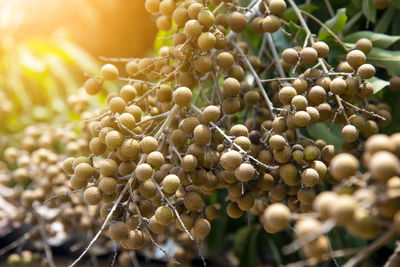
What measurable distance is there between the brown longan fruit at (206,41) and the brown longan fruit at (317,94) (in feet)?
0.54

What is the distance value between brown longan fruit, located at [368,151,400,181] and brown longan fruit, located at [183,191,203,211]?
301 millimetres

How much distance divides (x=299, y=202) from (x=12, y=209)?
83cm

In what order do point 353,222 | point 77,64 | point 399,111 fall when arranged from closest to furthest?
point 353,222
point 399,111
point 77,64

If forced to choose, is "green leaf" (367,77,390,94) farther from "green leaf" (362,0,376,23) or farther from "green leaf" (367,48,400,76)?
"green leaf" (362,0,376,23)

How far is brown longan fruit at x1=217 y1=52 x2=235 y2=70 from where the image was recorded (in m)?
0.65

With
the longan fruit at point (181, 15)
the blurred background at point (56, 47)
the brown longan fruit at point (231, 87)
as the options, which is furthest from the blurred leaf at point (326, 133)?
the blurred background at point (56, 47)

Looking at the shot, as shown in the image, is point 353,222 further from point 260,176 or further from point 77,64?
point 77,64

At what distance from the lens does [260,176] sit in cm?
62

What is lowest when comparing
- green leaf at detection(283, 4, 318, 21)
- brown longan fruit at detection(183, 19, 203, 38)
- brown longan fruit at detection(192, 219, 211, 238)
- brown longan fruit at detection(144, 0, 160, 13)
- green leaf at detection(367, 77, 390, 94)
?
brown longan fruit at detection(192, 219, 211, 238)

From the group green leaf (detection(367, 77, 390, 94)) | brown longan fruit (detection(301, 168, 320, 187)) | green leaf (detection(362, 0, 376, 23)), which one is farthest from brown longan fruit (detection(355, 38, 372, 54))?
brown longan fruit (detection(301, 168, 320, 187))

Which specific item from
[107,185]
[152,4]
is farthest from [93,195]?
[152,4]

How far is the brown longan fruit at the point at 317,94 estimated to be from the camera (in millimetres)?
587

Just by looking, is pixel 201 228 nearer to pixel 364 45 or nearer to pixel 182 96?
pixel 182 96

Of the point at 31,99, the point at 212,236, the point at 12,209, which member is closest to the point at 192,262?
the point at 212,236
